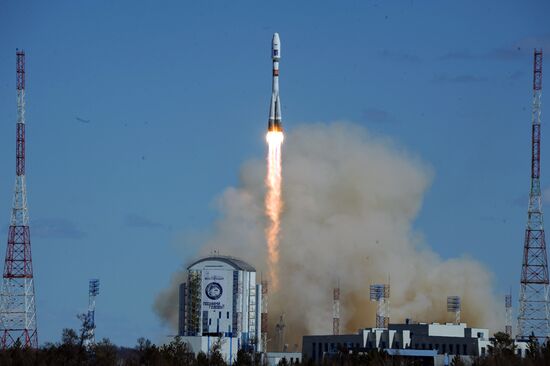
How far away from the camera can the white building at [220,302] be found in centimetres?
15950

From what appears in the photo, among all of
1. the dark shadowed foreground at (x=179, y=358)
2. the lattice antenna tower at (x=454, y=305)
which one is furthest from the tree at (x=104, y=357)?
the lattice antenna tower at (x=454, y=305)

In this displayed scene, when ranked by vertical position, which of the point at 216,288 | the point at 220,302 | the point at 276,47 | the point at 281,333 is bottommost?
the point at 281,333

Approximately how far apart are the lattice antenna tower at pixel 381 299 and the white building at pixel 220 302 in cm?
1266

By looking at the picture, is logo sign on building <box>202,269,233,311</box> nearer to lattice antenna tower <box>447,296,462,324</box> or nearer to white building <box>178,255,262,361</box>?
white building <box>178,255,262,361</box>

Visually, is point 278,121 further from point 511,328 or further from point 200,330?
point 511,328

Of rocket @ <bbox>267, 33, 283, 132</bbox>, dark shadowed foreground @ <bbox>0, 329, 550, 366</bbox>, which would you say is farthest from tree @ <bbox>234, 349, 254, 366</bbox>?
rocket @ <bbox>267, 33, 283, 132</bbox>

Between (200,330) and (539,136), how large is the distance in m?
43.6

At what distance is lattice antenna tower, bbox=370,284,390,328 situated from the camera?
16225 cm

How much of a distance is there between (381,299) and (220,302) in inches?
671

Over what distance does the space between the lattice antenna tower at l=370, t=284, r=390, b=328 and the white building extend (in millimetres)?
12663

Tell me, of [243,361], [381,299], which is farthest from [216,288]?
[243,361]

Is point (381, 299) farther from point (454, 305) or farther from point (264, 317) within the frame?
point (264, 317)

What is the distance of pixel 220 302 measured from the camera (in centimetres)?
15988

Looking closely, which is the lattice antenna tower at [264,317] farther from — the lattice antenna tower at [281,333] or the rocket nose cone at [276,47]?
the rocket nose cone at [276,47]
